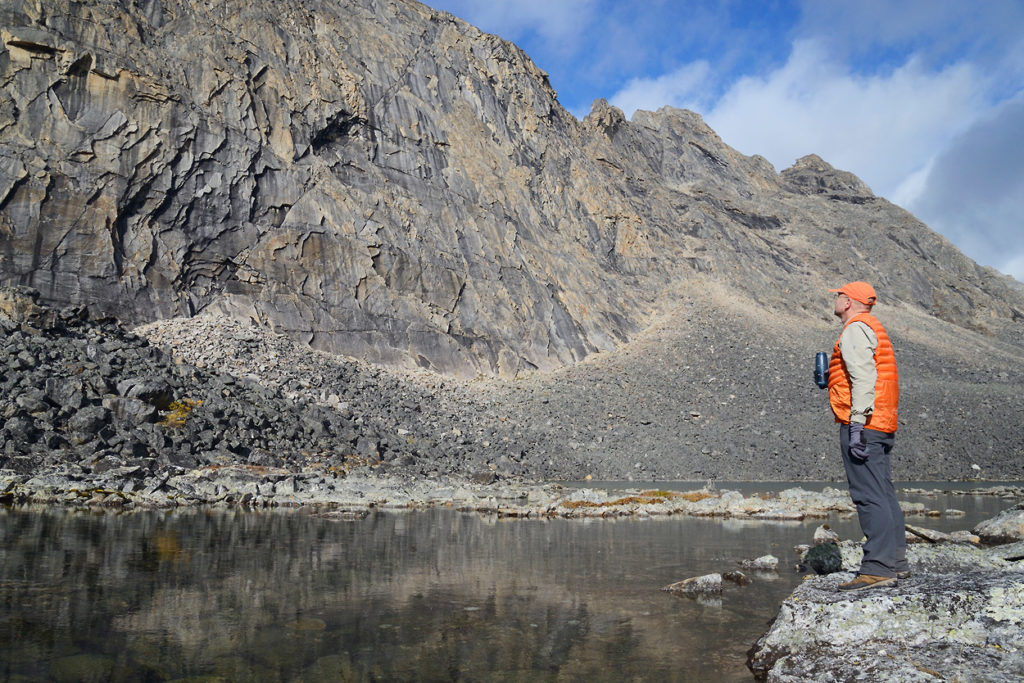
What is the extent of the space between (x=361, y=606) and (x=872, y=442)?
421cm

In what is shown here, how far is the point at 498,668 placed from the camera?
13.9ft

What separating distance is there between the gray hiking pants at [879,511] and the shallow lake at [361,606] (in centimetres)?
100

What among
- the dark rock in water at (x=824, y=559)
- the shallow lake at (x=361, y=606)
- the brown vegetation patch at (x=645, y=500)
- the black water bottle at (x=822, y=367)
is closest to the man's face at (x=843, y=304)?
the black water bottle at (x=822, y=367)

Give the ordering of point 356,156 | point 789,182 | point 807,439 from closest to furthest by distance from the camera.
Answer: point 807,439 → point 356,156 → point 789,182

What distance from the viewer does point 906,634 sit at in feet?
13.1

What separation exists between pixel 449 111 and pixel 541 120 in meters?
11.3

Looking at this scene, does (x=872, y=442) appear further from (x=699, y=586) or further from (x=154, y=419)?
(x=154, y=419)

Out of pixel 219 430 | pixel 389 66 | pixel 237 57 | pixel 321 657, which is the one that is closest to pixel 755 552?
pixel 321 657

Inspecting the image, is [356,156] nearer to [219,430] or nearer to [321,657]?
[219,430]

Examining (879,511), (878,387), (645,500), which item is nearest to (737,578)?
(879,511)

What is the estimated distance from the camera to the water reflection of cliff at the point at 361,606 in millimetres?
4227

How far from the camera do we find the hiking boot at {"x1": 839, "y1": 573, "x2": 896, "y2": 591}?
4843 mm

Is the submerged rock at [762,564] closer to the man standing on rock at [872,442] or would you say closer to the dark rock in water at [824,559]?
the dark rock in water at [824,559]

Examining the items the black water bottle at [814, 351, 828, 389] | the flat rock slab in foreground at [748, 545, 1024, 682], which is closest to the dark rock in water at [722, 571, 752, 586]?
the flat rock slab in foreground at [748, 545, 1024, 682]
